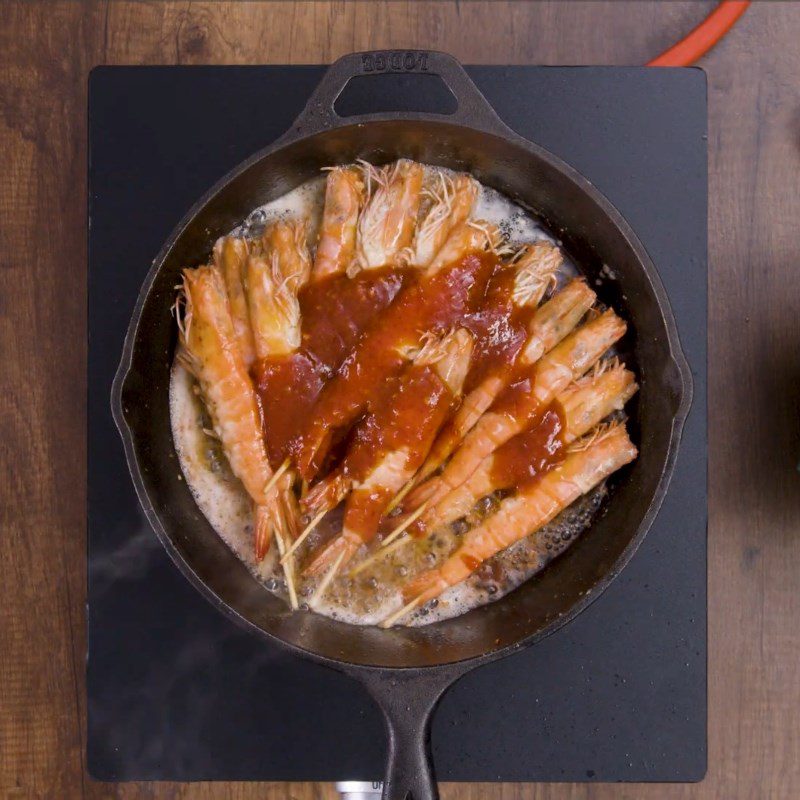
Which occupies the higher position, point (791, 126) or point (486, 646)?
point (791, 126)

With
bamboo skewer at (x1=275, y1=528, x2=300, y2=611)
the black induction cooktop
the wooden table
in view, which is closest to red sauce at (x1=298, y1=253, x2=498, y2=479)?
bamboo skewer at (x1=275, y1=528, x2=300, y2=611)

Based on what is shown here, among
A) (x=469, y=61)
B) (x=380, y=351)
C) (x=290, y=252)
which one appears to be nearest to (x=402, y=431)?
(x=380, y=351)

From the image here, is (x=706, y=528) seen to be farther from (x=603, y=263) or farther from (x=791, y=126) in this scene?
(x=791, y=126)

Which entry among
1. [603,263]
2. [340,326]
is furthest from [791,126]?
[340,326]

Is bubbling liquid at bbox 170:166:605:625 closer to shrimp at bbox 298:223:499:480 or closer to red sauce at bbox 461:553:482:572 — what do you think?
red sauce at bbox 461:553:482:572

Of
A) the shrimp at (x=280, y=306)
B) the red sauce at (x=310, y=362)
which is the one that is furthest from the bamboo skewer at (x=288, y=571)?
the red sauce at (x=310, y=362)

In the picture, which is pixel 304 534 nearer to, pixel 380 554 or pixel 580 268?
pixel 380 554

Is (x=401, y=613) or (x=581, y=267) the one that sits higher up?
(x=581, y=267)

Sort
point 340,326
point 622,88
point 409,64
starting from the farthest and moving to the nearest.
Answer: point 622,88, point 340,326, point 409,64
